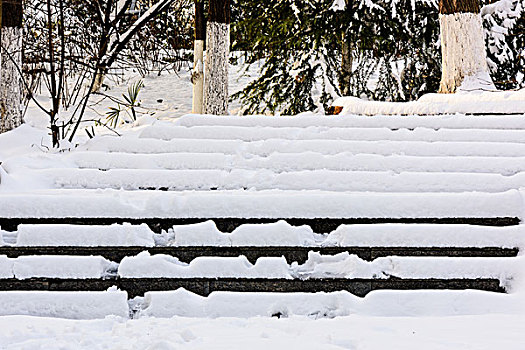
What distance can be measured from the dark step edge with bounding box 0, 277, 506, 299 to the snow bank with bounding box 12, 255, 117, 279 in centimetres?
3

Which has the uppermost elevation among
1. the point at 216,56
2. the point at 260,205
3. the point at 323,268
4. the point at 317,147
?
the point at 216,56

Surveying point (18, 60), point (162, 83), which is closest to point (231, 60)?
point (162, 83)

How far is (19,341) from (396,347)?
1.57 metres

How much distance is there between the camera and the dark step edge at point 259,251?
327cm

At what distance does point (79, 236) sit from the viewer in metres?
3.33

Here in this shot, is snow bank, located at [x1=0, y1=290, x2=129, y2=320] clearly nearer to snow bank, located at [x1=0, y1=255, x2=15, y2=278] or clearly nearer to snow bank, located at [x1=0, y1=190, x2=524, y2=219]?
snow bank, located at [x1=0, y1=255, x2=15, y2=278]

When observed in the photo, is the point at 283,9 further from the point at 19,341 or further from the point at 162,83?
the point at 19,341

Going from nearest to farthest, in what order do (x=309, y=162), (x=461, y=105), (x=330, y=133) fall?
1. (x=309, y=162)
2. (x=330, y=133)
3. (x=461, y=105)

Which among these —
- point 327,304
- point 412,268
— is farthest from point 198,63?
point 327,304

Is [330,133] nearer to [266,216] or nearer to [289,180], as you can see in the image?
[289,180]

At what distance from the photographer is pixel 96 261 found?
3.16 m

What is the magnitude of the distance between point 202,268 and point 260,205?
561 mm

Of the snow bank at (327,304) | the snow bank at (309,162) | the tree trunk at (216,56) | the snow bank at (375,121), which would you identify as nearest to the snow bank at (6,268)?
the snow bank at (327,304)

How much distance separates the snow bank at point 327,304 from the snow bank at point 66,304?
4.9 inches
